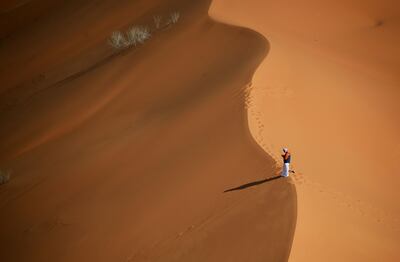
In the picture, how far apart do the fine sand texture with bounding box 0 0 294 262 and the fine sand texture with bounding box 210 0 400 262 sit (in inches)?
14.7

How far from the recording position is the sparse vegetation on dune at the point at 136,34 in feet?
53.9

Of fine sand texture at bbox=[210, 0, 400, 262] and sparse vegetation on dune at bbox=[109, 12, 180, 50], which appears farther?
sparse vegetation on dune at bbox=[109, 12, 180, 50]

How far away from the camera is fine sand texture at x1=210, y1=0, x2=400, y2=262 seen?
25.1 feet

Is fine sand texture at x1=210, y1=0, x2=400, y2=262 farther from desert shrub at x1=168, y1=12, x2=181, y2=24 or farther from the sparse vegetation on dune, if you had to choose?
the sparse vegetation on dune

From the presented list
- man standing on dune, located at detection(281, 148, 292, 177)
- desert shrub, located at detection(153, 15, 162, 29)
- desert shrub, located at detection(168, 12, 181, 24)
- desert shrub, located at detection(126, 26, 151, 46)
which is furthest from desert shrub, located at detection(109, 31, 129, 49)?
man standing on dune, located at detection(281, 148, 292, 177)

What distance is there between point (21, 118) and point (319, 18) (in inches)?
428

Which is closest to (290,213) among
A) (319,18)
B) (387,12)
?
(319,18)

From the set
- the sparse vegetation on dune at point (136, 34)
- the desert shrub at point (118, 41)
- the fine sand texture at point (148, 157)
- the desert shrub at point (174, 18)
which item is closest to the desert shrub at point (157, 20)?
the sparse vegetation on dune at point (136, 34)

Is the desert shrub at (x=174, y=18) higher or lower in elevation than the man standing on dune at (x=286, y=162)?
higher

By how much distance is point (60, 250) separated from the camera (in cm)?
901

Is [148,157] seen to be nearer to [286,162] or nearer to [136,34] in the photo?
[286,162]

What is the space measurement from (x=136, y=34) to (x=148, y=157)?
731 centimetres

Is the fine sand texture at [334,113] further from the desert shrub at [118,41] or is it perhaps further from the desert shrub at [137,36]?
the desert shrub at [118,41]

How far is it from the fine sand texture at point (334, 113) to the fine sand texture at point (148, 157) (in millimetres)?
373
